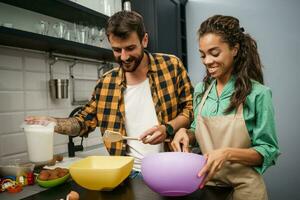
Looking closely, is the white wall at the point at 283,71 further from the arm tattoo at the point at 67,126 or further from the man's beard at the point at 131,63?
the arm tattoo at the point at 67,126

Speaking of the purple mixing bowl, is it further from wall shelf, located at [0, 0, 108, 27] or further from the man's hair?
wall shelf, located at [0, 0, 108, 27]

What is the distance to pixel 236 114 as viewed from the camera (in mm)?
1054

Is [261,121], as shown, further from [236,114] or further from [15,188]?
[15,188]

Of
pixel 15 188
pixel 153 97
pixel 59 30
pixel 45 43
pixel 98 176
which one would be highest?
pixel 59 30

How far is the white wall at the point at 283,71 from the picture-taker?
112 inches

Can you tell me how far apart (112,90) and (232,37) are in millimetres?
721

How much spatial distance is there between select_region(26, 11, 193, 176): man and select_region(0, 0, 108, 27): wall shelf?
1.34ft

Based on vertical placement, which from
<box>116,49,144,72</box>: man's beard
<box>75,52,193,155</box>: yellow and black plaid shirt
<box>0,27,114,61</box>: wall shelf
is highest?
<box>0,27,114,61</box>: wall shelf

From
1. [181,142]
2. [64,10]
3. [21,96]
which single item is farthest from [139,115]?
[64,10]

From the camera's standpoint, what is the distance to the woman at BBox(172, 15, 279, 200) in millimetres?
997

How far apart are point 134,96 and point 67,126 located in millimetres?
380

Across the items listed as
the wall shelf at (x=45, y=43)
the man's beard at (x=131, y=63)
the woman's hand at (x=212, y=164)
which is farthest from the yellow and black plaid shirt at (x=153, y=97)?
the woman's hand at (x=212, y=164)

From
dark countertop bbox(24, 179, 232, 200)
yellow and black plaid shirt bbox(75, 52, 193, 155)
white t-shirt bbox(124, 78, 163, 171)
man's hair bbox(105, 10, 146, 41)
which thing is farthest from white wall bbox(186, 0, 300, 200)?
dark countertop bbox(24, 179, 232, 200)

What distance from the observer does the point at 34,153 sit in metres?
1.33
